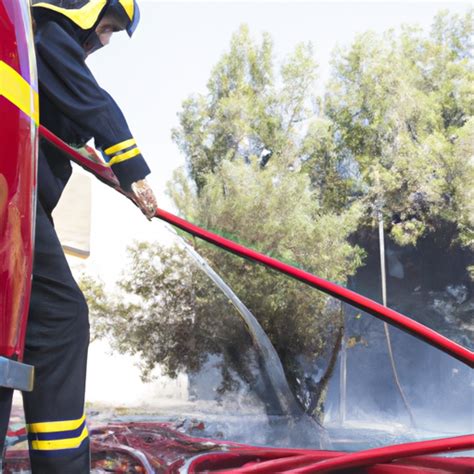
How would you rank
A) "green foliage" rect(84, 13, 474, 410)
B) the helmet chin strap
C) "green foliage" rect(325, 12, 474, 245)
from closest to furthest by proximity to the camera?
the helmet chin strap, "green foliage" rect(84, 13, 474, 410), "green foliage" rect(325, 12, 474, 245)

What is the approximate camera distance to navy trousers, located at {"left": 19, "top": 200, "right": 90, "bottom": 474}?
712 millimetres

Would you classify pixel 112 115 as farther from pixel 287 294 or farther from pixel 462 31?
pixel 462 31

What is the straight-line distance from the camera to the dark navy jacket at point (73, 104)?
759 millimetres

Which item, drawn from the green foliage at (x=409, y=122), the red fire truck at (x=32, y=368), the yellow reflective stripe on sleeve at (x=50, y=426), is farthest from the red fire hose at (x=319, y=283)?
the green foliage at (x=409, y=122)

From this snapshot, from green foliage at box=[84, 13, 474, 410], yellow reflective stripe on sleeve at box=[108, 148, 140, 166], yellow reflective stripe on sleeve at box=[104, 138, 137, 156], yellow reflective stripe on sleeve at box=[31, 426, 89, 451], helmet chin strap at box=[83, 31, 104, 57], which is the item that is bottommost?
yellow reflective stripe on sleeve at box=[31, 426, 89, 451]

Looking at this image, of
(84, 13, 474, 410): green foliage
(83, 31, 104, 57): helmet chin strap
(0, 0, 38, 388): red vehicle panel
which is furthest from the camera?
(84, 13, 474, 410): green foliage

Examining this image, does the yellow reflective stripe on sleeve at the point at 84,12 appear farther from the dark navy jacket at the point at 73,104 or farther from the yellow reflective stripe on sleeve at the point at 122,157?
the yellow reflective stripe on sleeve at the point at 122,157

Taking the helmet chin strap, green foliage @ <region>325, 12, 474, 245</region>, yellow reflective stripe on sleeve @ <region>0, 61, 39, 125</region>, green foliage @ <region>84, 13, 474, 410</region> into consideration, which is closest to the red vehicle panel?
yellow reflective stripe on sleeve @ <region>0, 61, 39, 125</region>

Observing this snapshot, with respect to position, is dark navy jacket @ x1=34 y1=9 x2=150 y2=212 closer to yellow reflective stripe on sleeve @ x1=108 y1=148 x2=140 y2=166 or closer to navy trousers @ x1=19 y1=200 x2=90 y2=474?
yellow reflective stripe on sleeve @ x1=108 y1=148 x2=140 y2=166

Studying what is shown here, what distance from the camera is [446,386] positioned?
4.65ft

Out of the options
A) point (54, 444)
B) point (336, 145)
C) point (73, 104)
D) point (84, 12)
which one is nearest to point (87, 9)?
point (84, 12)

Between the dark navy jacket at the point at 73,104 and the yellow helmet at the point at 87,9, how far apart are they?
0.01 m

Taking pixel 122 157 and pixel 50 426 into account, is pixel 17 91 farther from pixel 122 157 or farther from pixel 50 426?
pixel 50 426

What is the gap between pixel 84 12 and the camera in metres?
0.83
